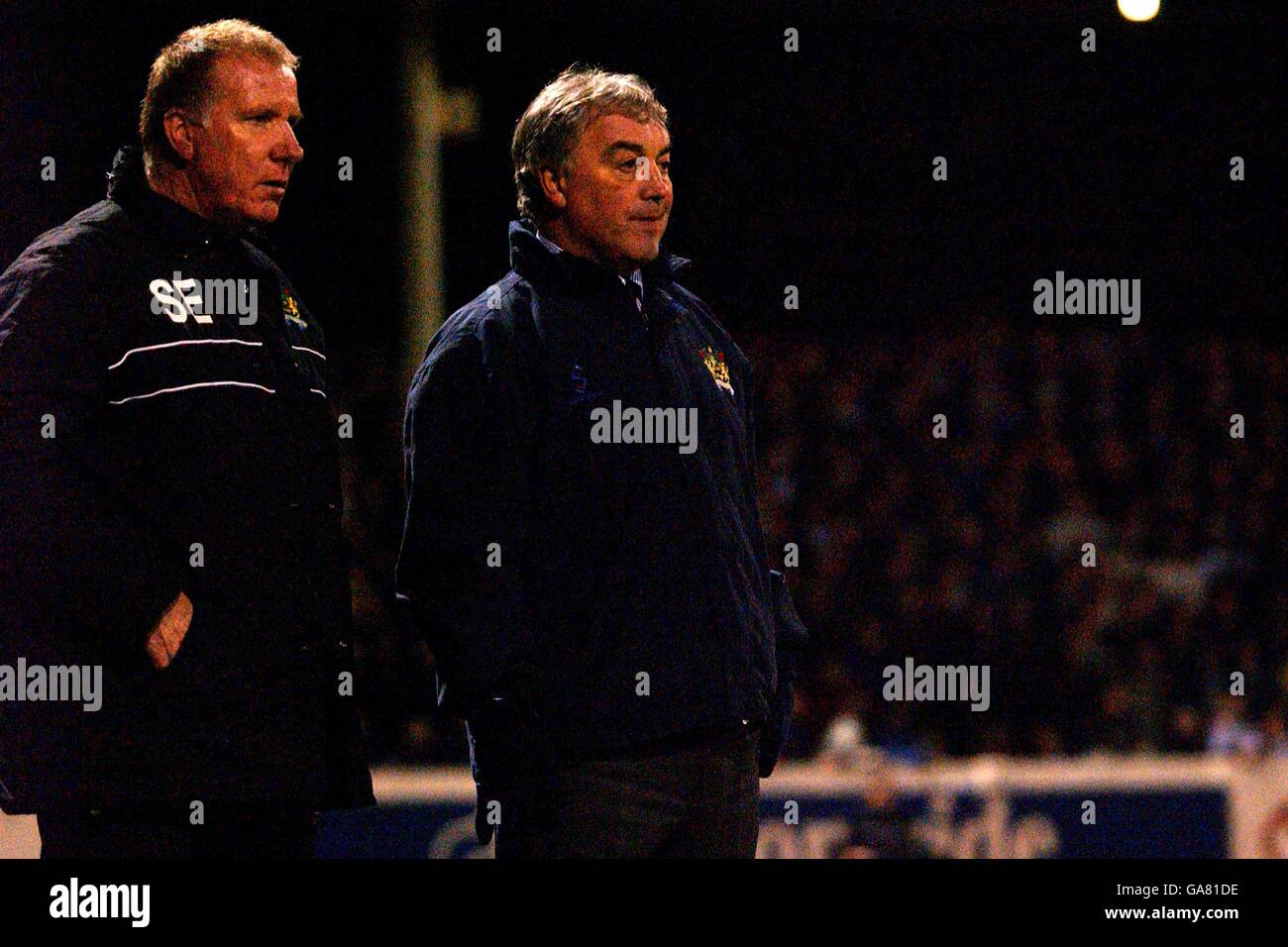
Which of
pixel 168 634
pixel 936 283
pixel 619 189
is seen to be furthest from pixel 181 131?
pixel 936 283

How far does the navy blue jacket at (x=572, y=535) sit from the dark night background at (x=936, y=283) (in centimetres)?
576

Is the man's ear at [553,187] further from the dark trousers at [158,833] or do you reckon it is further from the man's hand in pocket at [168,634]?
the dark trousers at [158,833]

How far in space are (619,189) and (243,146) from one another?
0.63 m

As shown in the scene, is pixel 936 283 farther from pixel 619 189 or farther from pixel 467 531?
pixel 467 531

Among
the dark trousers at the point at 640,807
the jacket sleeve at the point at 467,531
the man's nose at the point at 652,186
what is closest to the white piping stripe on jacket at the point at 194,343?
the jacket sleeve at the point at 467,531

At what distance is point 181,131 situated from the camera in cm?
296

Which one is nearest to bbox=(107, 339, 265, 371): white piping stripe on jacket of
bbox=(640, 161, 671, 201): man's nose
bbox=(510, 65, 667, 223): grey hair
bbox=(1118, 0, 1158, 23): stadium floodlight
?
bbox=(510, 65, 667, 223): grey hair

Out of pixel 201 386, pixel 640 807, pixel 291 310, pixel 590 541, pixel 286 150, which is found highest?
pixel 286 150

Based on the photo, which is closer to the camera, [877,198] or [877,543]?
[877,543]

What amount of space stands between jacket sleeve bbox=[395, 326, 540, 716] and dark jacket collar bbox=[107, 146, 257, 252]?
42cm

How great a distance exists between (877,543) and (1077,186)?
2.76 m
